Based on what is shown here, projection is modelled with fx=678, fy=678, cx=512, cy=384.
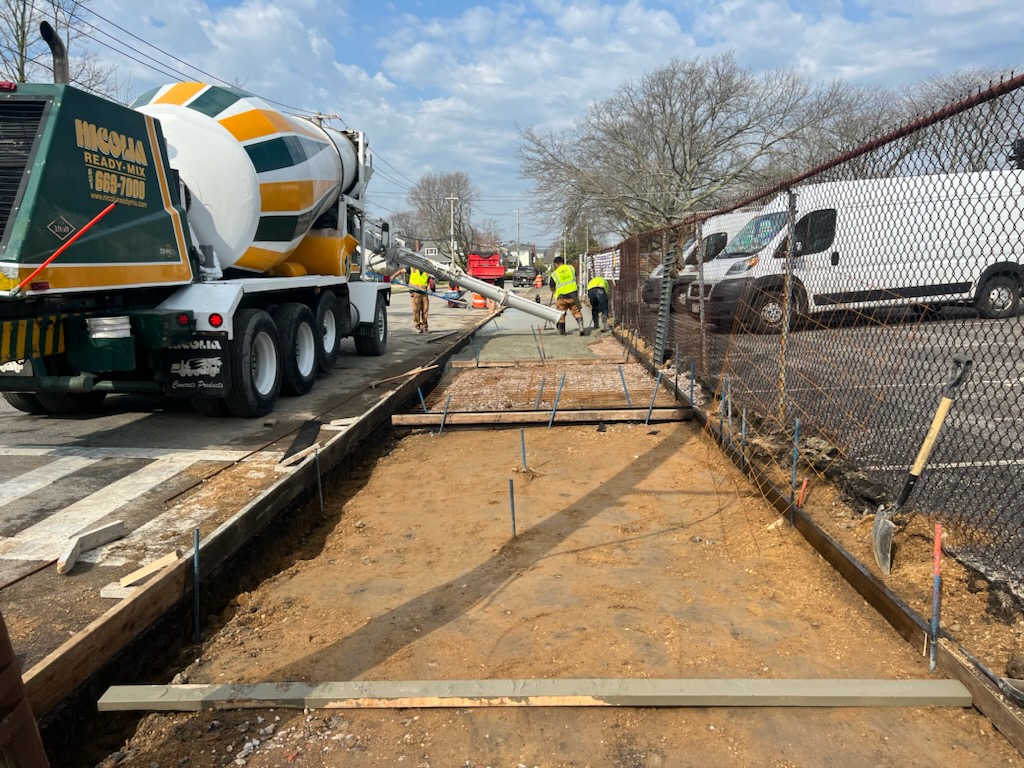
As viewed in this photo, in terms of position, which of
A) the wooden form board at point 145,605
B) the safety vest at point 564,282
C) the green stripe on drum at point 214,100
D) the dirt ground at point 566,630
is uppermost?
the green stripe on drum at point 214,100

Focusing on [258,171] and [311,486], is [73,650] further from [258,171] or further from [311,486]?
[258,171]

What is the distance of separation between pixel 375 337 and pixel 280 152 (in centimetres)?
497

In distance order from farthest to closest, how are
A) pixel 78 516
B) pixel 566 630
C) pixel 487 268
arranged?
pixel 487 268 < pixel 78 516 < pixel 566 630

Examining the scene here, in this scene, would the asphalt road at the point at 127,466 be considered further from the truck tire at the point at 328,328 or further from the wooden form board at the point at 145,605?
the truck tire at the point at 328,328

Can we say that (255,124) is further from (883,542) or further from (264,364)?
(883,542)

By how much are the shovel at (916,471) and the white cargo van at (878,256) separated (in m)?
1.26

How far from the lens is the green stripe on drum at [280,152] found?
783 cm

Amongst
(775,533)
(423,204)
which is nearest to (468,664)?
(775,533)

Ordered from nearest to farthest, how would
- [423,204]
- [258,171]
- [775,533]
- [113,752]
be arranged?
[113,752], [775,533], [258,171], [423,204]

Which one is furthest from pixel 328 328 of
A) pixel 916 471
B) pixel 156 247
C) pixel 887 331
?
pixel 916 471

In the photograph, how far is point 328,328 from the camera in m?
10.7

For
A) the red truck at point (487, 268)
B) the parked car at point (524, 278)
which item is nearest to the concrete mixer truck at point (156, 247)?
the red truck at point (487, 268)

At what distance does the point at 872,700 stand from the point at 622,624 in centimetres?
114

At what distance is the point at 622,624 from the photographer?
3.42 meters
